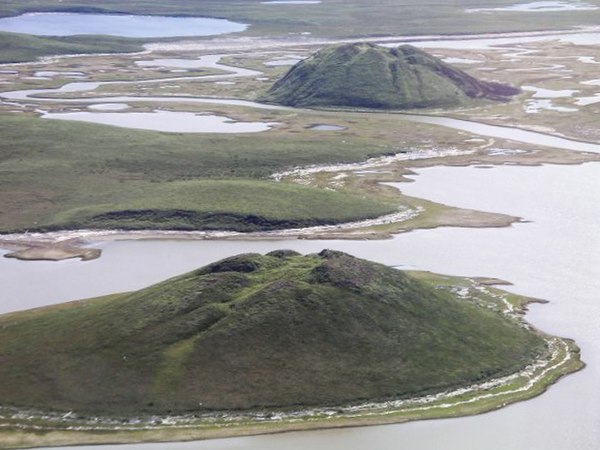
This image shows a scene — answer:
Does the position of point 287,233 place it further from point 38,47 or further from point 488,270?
point 38,47

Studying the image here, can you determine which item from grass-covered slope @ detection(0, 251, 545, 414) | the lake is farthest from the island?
the lake

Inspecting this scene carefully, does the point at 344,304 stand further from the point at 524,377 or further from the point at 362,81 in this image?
the point at 362,81

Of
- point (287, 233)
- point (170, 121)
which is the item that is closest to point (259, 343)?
point (287, 233)

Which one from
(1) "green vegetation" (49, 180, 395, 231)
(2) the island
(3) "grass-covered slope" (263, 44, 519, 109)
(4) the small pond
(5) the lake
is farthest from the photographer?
(3) "grass-covered slope" (263, 44, 519, 109)

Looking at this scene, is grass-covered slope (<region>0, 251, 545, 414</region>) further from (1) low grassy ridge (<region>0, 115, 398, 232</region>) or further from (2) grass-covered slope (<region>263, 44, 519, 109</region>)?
(2) grass-covered slope (<region>263, 44, 519, 109</region>)

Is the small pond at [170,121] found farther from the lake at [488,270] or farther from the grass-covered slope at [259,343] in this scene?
the grass-covered slope at [259,343]

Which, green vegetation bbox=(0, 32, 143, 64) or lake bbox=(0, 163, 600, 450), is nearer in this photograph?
lake bbox=(0, 163, 600, 450)

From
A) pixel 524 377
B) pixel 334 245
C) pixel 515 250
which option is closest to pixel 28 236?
pixel 334 245
